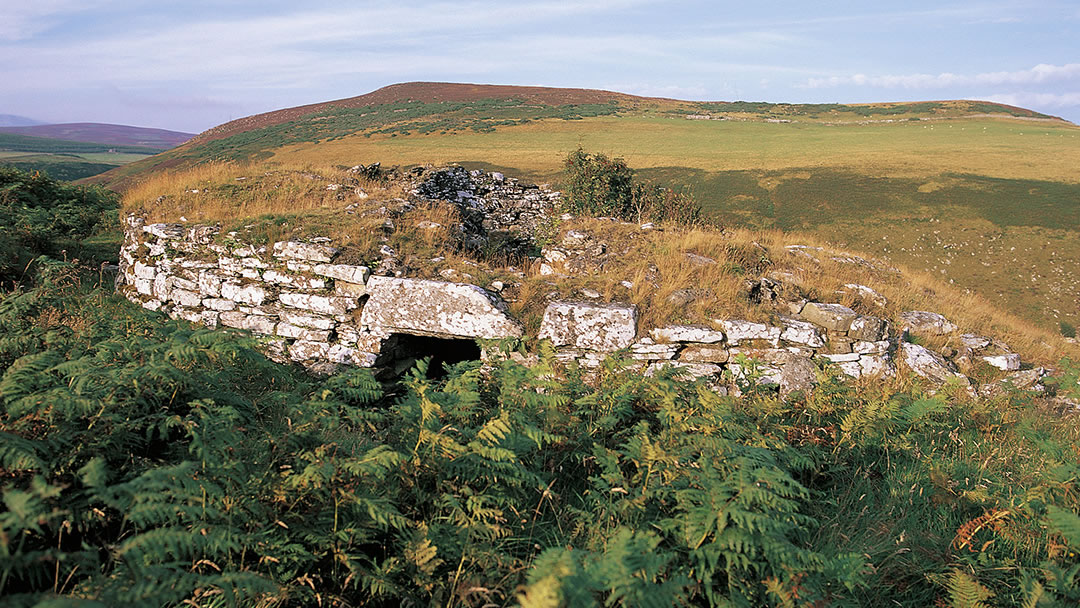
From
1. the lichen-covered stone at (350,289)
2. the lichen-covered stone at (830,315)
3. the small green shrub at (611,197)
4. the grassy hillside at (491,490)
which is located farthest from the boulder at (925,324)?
the lichen-covered stone at (350,289)

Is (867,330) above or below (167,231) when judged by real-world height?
below

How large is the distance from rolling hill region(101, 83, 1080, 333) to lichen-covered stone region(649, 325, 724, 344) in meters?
11.3

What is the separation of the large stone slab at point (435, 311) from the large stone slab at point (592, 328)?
1.62ft

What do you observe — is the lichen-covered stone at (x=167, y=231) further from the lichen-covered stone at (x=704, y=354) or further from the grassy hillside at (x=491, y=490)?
the lichen-covered stone at (x=704, y=354)

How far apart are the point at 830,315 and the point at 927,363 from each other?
1.29m

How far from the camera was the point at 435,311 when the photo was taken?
271 inches

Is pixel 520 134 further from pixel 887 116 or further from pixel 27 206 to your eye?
pixel 887 116

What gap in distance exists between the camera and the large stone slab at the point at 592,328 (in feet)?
21.3

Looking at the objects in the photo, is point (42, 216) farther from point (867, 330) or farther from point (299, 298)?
point (867, 330)

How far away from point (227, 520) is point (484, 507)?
142 centimetres

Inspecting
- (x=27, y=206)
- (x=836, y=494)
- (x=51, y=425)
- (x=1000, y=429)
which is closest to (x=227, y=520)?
(x=51, y=425)

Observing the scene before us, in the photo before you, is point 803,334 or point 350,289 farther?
point 350,289

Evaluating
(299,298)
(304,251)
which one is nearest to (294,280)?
(299,298)

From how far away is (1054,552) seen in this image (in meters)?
3.28
